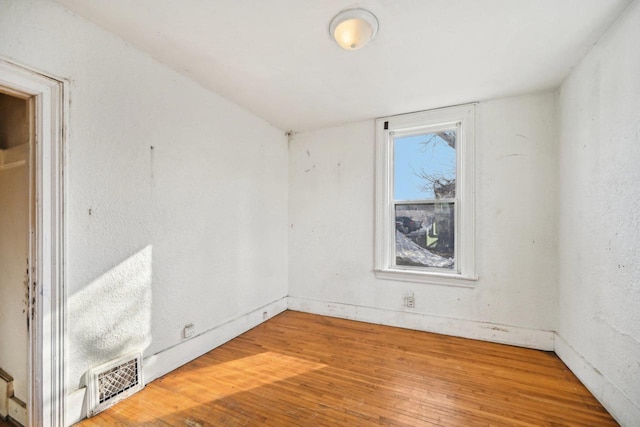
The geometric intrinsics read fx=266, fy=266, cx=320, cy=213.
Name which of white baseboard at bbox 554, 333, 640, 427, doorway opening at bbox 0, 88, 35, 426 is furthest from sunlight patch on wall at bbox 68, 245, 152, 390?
white baseboard at bbox 554, 333, 640, 427

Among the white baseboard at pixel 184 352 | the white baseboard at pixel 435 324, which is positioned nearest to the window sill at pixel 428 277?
the white baseboard at pixel 435 324

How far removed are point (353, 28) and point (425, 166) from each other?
6.02ft

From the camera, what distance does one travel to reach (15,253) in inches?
64.5

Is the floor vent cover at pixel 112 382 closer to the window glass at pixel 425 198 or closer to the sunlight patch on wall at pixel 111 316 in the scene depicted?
the sunlight patch on wall at pixel 111 316

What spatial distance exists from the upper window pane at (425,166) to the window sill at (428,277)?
0.85m

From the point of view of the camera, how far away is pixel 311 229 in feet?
11.8

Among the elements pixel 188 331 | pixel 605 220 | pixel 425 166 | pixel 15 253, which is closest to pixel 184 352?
pixel 188 331

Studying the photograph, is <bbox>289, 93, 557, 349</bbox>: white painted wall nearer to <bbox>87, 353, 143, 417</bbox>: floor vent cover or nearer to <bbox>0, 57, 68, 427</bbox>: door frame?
<bbox>87, 353, 143, 417</bbox>: floor vent cover

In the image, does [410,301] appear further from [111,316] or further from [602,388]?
[111,316]

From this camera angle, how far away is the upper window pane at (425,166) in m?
2.95

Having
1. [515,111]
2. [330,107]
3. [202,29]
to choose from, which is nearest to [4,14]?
[202,29]

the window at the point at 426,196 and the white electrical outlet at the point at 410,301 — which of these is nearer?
the window at the point at 426,196

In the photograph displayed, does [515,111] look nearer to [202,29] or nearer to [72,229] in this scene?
[202,29]

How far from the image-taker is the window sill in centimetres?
277
